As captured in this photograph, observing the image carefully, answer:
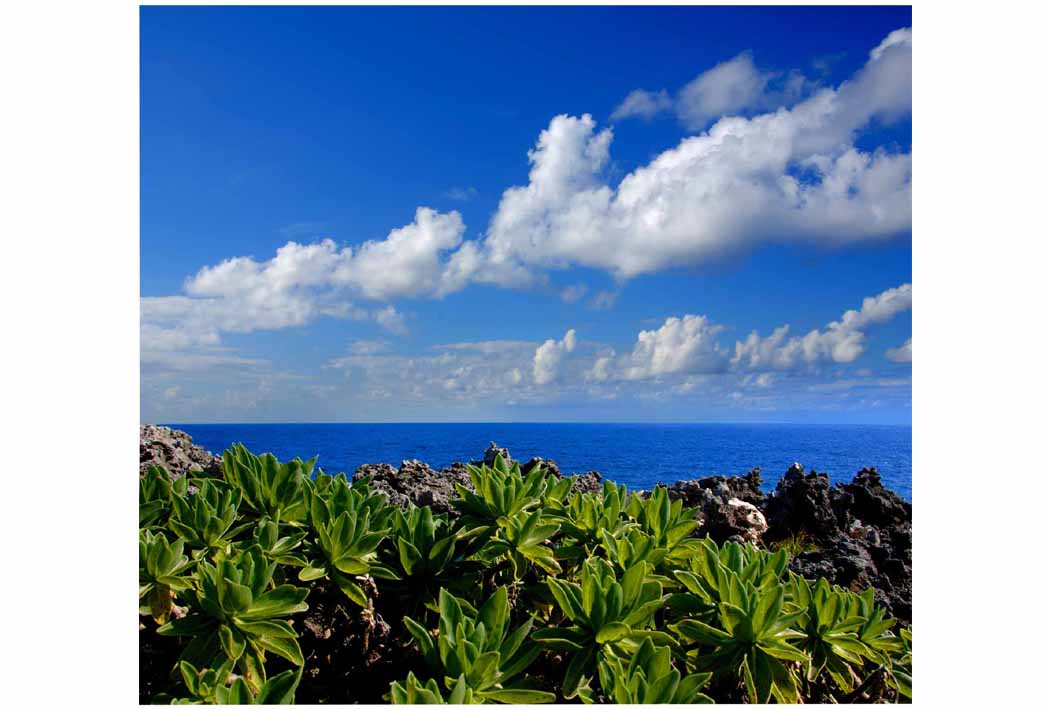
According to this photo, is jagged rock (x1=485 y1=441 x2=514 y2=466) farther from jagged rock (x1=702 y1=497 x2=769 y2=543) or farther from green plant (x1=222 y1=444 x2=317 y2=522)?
green plant (x1=222 y1=444 x2=317 y2=522)

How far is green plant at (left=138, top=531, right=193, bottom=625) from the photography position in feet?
7.39

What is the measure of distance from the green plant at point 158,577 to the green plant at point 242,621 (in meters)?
0.16

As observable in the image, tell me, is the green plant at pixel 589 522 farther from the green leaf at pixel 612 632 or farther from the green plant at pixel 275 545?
the green plant at pixel 275 545

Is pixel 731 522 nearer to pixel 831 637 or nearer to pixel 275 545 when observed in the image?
pixel 831 637

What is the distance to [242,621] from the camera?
6.94 ft

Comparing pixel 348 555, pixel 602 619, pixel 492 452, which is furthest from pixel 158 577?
pixel 492 452

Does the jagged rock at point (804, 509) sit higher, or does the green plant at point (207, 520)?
the green plant at point (207, 520)

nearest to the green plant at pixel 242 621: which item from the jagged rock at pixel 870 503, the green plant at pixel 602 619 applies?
the green plant at pixel 602 619

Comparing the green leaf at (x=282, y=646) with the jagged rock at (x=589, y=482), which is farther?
the jagged rock at (x=589, y=482)

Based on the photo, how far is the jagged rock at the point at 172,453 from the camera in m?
3.79

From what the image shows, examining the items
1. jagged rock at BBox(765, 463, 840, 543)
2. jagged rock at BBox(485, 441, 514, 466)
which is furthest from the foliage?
jagged rock at BBox(765, 463, 840, 543)

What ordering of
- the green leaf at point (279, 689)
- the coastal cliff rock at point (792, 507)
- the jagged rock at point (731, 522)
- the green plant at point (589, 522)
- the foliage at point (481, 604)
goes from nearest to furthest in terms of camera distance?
the green leaf at point (279, 689), the foliage at point (481, 604), the green plant at point (589, 522), the coastal cliff rock at point (792, 507), the jagged rock at point (731, 522)

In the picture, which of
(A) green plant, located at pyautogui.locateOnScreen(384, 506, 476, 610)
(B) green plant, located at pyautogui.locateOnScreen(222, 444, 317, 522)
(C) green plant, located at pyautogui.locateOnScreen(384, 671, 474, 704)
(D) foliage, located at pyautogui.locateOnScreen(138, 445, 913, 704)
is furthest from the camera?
(B) green plant, located at pyautogui.locateOnScreen(222, 444, 317, 522)

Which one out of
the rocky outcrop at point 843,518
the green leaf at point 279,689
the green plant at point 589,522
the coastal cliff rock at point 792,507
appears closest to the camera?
the green leaf at point 279,689
